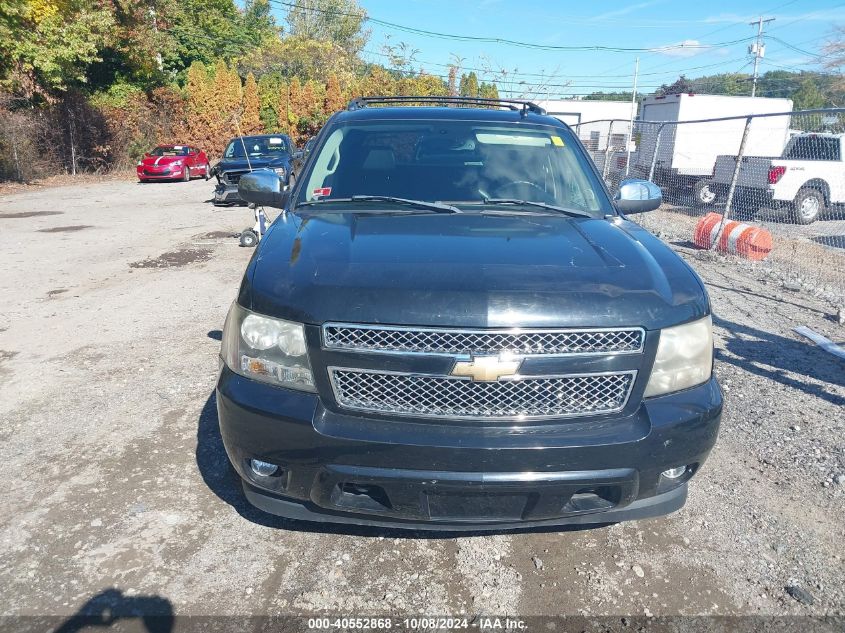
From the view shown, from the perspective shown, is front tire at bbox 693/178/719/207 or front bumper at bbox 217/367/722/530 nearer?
front bumper at bbox 217/367/722/530

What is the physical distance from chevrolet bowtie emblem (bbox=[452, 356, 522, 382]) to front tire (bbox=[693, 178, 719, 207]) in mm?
13798

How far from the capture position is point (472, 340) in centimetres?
228

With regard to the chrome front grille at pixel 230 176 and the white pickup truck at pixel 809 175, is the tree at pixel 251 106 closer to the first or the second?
the chrome front grille at pixel 230 176

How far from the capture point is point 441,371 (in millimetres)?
2275

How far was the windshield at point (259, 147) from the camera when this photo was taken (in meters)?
16.7

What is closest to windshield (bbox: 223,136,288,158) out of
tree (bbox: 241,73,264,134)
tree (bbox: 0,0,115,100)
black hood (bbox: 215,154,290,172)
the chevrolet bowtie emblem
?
black hood (bbox: 215,154,290,172)

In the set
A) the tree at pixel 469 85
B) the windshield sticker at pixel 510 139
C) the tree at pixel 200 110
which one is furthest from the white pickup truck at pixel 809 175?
the tree at pixel 200 110

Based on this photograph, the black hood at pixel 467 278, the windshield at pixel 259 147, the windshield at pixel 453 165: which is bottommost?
the windshield at pixel 259 147

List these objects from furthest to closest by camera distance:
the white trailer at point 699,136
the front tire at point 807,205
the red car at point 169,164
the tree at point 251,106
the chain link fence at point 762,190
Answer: the tree at point 251,106, the red car at point 169,164, the white trailer at point 699,136, the front tire at point 807,205, the chain link fence at point 762,190

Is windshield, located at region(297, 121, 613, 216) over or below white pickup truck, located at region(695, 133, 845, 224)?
over

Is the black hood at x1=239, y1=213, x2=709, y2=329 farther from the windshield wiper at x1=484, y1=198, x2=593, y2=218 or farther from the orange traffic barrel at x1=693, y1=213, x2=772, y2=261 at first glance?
the orange traffic barrel at x1=693, y1=213, x2=772, y2=261

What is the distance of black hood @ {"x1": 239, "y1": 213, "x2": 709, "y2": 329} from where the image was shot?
229cm

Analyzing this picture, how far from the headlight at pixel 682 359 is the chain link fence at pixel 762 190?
613cm

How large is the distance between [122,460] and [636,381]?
9.22 feet
